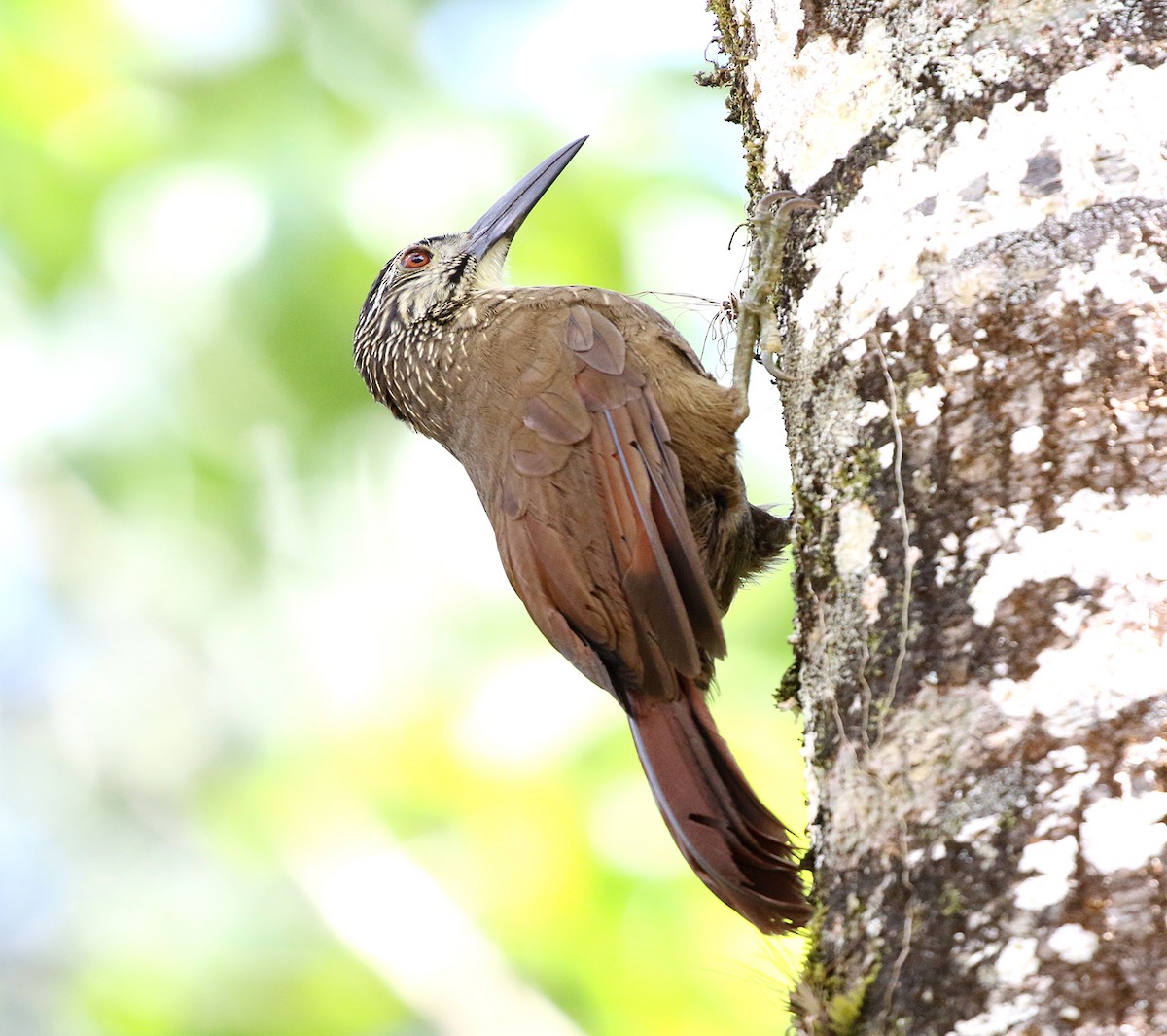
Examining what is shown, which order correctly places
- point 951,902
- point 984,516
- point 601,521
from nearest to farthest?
1. point 951,902
2. point 984,516
3. point 601,521

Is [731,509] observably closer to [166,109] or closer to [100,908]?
[166,109]

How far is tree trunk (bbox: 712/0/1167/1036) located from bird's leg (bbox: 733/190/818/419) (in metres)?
0.07

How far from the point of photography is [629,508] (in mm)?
2672

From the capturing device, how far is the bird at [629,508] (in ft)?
7.52

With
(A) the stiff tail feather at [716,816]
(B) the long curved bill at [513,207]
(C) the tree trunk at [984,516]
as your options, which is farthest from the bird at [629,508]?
(C) the tree trunk at [984,516]

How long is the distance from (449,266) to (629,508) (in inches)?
51.4

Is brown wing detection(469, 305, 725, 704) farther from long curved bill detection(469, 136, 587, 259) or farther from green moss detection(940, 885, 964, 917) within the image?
green moss detection(940, 885, 964, 917)

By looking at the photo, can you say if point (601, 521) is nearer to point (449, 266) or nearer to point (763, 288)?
point (763, 288)

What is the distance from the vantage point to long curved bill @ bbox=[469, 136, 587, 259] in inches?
147

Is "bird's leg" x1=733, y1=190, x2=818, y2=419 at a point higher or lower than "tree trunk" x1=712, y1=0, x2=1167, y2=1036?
higher

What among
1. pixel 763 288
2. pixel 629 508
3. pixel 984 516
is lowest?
pixel 984 516

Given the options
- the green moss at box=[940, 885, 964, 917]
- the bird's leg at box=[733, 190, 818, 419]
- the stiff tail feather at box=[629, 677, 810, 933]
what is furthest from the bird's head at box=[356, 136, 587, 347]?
the green moss at box=[940, 885, 964, 917]

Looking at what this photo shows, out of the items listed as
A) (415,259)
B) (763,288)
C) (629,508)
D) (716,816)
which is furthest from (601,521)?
(415,259)

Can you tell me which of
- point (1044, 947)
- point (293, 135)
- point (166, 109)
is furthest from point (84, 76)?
point (1044, 947)
